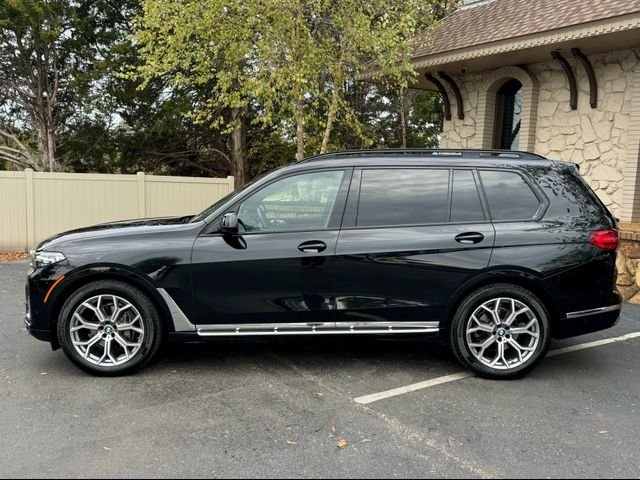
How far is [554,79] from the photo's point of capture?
1131cm

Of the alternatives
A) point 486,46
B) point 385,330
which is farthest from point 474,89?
point 385,330

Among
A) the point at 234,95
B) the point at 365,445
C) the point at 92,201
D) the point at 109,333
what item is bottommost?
the point at 365,445

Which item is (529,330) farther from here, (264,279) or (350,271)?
(264,279)

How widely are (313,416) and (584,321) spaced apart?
2435mm

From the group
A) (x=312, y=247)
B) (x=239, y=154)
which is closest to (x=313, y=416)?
(x=312, y=247)

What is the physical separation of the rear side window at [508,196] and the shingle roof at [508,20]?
5.44m

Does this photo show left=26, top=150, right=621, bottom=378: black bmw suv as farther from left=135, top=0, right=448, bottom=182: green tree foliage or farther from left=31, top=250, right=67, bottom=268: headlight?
left=135, top=0, right=448, bottom=182: green tree foliage

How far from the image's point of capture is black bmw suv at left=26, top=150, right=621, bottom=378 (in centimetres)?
446

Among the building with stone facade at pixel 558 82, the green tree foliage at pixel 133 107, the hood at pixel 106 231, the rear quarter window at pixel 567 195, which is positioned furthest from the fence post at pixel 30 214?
the rear quarter window at pixel 567 195

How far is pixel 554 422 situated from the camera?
3.80 metres

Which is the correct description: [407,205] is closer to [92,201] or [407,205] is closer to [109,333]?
[109,333]

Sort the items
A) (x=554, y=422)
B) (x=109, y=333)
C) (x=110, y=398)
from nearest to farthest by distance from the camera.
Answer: (x=554, y=422) → (x=110, y=398) → (x=109, y=333)

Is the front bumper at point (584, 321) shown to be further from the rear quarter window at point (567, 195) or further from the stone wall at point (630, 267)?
the stone wall at point (630, 267)

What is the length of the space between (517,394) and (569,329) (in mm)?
781
